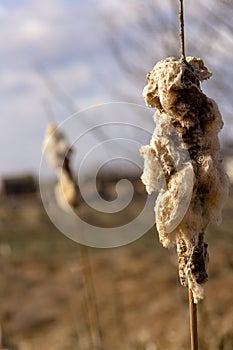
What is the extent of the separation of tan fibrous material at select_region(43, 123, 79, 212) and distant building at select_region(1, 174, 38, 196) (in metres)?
23.3

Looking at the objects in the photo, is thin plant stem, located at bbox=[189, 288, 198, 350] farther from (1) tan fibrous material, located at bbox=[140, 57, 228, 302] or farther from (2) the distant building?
(2) the distant building

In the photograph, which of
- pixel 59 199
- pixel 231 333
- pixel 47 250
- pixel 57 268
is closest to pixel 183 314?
pixel 231 333

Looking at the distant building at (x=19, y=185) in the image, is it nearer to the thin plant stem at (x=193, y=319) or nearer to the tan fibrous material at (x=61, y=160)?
the tan fibrous material at (x=61, y=160)

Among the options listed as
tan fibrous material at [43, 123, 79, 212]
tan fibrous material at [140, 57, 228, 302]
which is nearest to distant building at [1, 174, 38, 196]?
tan fibrous material at [43, 123, 79, 212]

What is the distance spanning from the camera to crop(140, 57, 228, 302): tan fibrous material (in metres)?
1.65

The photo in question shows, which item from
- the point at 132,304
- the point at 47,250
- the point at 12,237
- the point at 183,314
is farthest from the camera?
the point at 12,237

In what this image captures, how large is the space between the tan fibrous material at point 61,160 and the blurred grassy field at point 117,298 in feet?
2.85

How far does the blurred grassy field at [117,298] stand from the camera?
5.72 metres

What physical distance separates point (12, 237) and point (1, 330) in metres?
16.3

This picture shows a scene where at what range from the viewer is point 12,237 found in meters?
20.3

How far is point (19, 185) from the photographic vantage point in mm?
A: 29094

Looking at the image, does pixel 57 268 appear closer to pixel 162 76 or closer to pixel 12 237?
pixel 12 237

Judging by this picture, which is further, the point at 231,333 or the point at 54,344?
the point at 54,344

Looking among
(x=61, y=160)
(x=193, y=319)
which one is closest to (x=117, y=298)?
(x=61, y=160)
